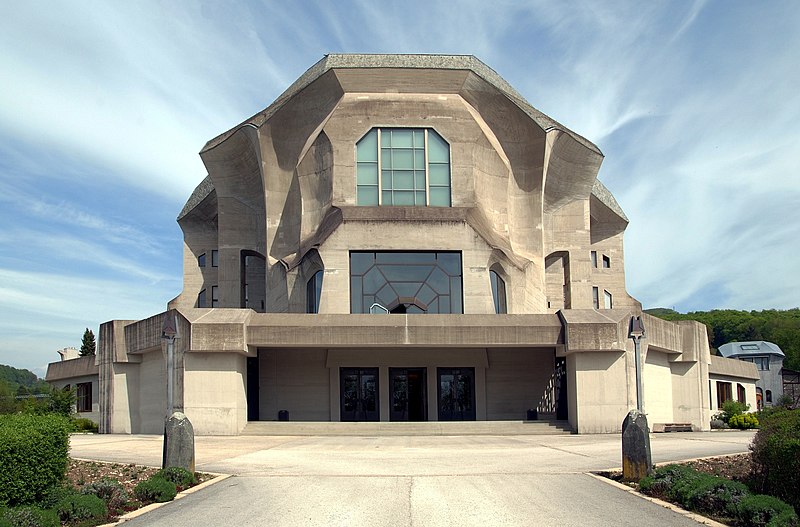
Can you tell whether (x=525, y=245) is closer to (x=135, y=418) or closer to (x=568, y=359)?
(x=568, y=359)

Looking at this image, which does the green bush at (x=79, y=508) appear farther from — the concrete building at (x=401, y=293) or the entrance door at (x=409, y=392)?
the entrance door at (x=409, y=392)

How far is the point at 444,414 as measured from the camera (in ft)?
117

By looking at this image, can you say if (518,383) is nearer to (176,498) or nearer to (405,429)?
(405,429)

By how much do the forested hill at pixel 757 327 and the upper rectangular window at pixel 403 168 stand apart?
284ft

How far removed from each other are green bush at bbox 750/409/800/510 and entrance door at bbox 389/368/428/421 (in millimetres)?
23136

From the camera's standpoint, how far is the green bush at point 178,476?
14.0 meters

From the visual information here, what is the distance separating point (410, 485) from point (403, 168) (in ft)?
86.4

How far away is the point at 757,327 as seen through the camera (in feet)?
424

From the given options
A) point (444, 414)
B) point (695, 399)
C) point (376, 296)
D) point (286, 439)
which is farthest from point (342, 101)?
point (695, 399)

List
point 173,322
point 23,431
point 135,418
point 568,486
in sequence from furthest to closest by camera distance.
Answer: point 135,418, point 173,322, point 568,486, point 23,431

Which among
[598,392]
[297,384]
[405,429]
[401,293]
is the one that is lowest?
[405,429]

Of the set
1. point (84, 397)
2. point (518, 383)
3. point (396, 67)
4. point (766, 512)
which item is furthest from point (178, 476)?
point (84, 397)

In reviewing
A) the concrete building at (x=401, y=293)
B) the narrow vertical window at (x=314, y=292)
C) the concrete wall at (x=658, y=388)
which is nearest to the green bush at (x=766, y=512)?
the concrete building at (x=401, y=293)

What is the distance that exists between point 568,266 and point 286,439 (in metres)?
24.7
